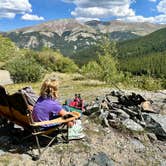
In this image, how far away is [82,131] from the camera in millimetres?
9938

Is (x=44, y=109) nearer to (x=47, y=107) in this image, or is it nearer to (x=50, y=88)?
(x=47, y=107)

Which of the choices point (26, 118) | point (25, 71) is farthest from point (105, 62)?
point (26, 118)

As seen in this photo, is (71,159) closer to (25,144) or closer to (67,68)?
(25,144)

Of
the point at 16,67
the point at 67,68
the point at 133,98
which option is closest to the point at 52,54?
the point at 67,68

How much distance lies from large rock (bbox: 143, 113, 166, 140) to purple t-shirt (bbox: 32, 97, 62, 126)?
9.94ft

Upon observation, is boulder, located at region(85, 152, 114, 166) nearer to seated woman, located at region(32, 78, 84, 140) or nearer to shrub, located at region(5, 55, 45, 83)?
seated woman, located at region(32, 78, 84, 140)

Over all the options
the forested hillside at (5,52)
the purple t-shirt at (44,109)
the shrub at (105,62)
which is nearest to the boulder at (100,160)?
the purple t-shirt at (44,109)

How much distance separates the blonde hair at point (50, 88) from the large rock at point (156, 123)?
Answer: 3235 mm

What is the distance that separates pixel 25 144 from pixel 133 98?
4.55 meters

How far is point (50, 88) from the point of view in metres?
8.52

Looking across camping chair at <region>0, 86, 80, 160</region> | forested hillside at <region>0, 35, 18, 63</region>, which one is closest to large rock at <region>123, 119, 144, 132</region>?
camping chair at <region>0, 86, 80, 160</region>

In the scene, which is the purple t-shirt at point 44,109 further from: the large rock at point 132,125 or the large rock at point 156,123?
the large rock at point 156,123

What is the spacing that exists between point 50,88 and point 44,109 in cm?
57

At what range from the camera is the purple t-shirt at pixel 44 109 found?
342 inches
